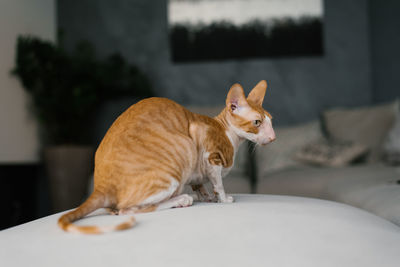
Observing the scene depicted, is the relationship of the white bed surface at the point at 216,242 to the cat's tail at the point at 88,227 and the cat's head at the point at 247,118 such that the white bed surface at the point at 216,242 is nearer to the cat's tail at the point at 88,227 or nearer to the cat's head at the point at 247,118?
the cat's tail at the point at 88,227

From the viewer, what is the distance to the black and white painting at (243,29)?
12.1 ft

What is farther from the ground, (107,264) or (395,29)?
(395,29)

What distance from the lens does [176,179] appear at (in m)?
0.99

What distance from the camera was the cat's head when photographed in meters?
1.06

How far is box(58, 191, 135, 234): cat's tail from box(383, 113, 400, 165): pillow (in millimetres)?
2074

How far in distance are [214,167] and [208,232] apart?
286mm

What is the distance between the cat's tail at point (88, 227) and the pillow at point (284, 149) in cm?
187

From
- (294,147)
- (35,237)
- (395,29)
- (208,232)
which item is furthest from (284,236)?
(395,29)

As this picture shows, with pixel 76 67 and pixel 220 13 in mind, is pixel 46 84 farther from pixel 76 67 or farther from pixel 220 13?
pixel 220 13

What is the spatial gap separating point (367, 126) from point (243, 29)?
4.67ft

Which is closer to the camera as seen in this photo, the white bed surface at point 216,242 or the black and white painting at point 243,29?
the white bed surface at point 216,242

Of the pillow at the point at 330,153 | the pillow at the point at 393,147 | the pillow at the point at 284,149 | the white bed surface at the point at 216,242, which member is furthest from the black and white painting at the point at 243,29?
the white bed surface at the point at 216,242

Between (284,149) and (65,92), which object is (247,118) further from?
(65,92)

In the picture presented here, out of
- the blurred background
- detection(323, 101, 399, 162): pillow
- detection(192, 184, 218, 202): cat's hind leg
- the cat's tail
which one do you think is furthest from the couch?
the cat's tail
